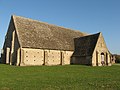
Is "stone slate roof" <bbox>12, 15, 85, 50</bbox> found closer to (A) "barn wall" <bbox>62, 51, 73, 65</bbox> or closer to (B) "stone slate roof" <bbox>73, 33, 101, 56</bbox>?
(A) "barn wall" <bbox>62, 51, 73, 65</bbox>

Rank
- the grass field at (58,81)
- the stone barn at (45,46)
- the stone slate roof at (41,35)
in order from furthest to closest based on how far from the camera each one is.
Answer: the stone slate roof at (41,35) < the stone barn at (45,46) < the grass field at (58,81)

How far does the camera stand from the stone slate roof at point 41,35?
35406 mm

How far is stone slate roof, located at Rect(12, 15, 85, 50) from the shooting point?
35406 mm

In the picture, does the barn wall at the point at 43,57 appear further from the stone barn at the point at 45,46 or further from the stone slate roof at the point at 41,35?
the stone slate roof at the point at 41,35

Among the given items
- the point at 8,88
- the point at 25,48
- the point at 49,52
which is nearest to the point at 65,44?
the point at 49,52

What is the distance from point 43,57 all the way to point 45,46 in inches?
101

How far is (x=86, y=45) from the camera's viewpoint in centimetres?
4150

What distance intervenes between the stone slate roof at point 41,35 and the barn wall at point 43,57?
1.06m

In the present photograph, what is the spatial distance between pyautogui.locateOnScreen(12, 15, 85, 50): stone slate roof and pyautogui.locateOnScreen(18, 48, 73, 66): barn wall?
1.06 meters

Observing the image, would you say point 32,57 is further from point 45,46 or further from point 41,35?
point 41,35

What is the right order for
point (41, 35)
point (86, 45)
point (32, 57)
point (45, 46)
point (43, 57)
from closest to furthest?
point (32, 57)
point (43, 57)
point (45, 46)
point (41, 35)
point (86, 45)

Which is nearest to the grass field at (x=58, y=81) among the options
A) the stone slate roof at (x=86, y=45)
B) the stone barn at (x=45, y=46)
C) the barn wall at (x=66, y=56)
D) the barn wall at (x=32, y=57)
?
the barn wall at (x=32, y=57)

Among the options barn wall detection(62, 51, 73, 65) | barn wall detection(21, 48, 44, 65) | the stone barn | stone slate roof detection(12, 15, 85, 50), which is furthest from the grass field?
barn wall detection(62, 51, 73, 65)

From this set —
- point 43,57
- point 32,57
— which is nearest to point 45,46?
point 43,57
